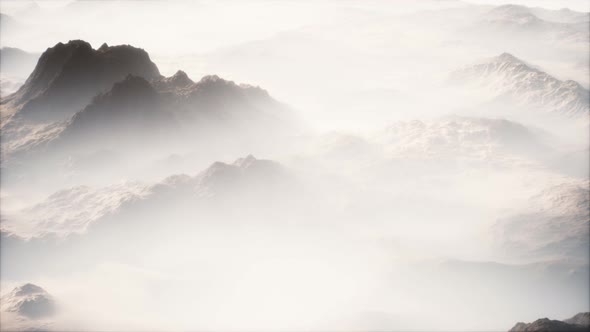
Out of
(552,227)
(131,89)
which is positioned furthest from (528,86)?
(131,89)

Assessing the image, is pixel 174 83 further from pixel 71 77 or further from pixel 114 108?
pixel 71 77

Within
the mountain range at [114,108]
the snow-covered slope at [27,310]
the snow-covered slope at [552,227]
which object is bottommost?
the snow-covered slope at [27,310]

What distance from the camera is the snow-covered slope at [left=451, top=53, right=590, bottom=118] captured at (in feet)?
469

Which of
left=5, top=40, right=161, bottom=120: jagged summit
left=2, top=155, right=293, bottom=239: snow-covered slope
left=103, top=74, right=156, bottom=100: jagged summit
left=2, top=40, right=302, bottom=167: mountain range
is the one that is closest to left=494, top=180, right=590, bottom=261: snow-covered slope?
left=2, top=155, right=293, bottom=239: snow-covered slope

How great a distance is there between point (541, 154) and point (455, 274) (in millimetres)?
63224

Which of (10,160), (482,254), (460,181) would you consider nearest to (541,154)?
(460,181)

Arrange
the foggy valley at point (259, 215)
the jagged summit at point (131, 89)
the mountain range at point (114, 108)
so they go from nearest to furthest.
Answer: the foggy valley at point (259, 215) → the mountain range at point (114, 108) → the jagged summit at point (131, 89)

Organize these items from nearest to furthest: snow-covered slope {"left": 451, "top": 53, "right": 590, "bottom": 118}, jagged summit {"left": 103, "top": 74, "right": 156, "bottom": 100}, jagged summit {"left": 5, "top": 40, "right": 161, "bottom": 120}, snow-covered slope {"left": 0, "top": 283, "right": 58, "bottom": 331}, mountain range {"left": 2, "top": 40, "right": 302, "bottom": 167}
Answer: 1. snow-covered slope {"left": 0, "top": 283, "right": 58, "bottom": 331}
2. mountain range {"left": 2, "top": 40, "right": 302, "bottom": 167}
3. jagged summit {"left": 103, "top": 74, "right": 156, "bottom": 100}
4. jagged summit {"left": 5, "top": 40, "right": 161, "bottom": 120}
5. snow-covered slope {"left": 451, "top": 53, "right": 590, "bottom": 118}

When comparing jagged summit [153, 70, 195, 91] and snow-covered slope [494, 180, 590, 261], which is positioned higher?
jagged summit [153, 70, 195, 91]

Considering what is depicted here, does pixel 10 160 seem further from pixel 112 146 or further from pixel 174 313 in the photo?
pixel 174 313

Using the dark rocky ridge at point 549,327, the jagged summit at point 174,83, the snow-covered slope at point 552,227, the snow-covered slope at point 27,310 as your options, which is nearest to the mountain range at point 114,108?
the jagged summit at point 174,83

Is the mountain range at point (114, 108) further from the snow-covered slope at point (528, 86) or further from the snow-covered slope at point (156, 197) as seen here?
the snow-covered slope at point (528, 86)

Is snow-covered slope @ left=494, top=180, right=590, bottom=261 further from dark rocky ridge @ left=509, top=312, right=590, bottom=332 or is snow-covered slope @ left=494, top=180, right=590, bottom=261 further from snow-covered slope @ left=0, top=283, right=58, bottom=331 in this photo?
snow-covered slope @ left=0, top=283, right=58, bottom=331

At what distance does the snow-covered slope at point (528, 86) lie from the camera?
143 metres
